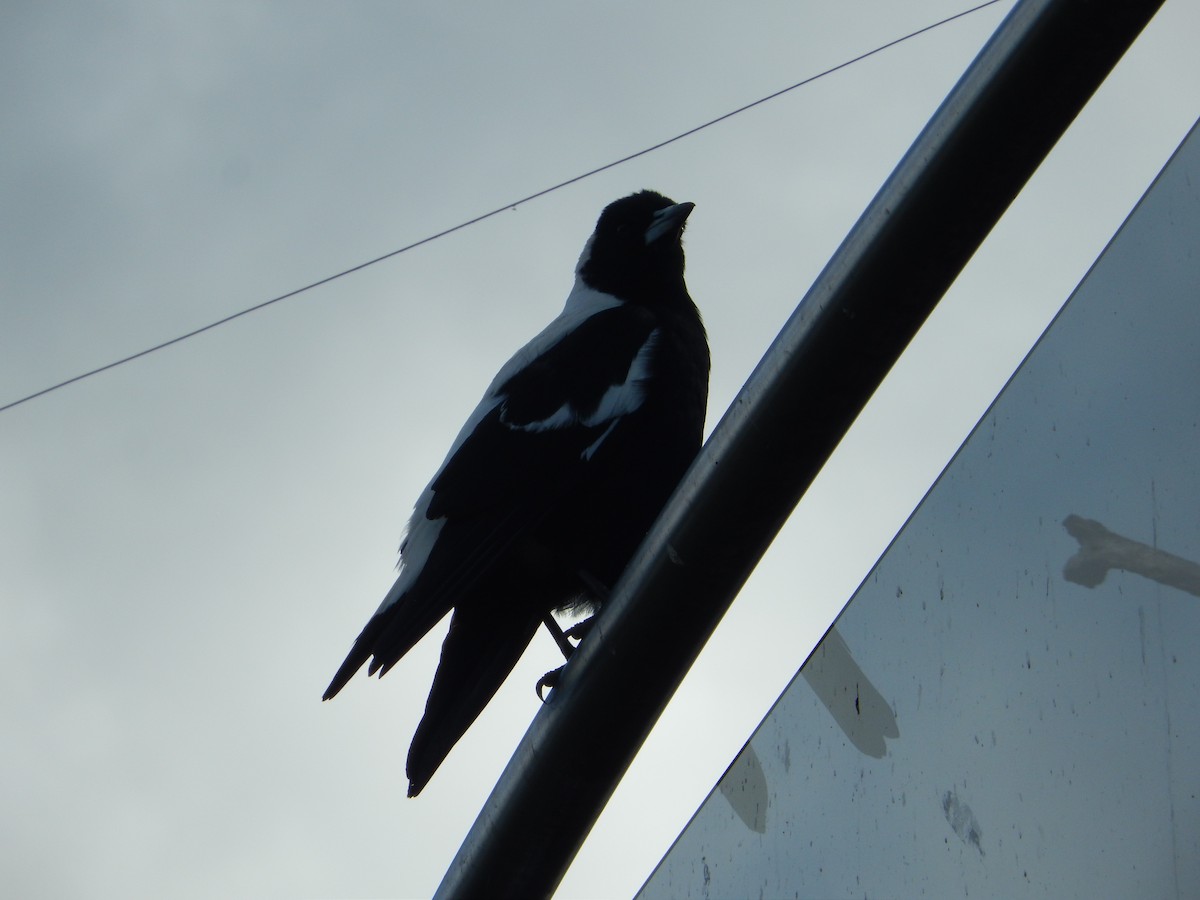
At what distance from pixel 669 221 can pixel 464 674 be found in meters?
1.46

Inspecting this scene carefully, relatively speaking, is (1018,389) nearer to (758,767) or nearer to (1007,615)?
(1007,615)

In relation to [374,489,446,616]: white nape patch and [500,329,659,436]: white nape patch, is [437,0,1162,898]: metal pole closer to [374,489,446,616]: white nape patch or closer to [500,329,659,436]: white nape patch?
[374,489,446,616]: white nape patch

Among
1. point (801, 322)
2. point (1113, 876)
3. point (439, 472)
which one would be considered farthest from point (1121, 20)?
point (439, 472)

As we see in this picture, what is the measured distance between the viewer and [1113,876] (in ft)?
5.72

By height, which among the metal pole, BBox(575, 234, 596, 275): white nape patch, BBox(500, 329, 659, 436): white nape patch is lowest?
BBox(575, 234, 596, 275): white nape patch

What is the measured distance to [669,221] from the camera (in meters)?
3.36

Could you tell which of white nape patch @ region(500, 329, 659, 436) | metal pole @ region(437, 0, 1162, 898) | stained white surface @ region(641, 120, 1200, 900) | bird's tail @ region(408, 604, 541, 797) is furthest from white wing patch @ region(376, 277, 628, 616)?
metal pole @ region(437, 0, 1162, 898)

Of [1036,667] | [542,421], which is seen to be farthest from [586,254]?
[1036,667]

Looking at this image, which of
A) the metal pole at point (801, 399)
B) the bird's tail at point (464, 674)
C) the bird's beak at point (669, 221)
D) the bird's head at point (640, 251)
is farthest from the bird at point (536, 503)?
the metal pole at point (801, 399)

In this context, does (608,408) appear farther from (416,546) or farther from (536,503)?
(416,546)

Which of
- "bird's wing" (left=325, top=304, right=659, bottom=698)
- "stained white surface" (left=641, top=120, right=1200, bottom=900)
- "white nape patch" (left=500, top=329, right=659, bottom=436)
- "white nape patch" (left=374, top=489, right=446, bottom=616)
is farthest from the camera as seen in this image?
"white nape patch" (left=500, top=329, right=659, bottom=436)

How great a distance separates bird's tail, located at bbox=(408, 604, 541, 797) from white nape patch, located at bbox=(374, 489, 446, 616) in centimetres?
14

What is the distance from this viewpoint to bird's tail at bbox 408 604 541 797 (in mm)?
2158

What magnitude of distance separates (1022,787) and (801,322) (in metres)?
0.93
